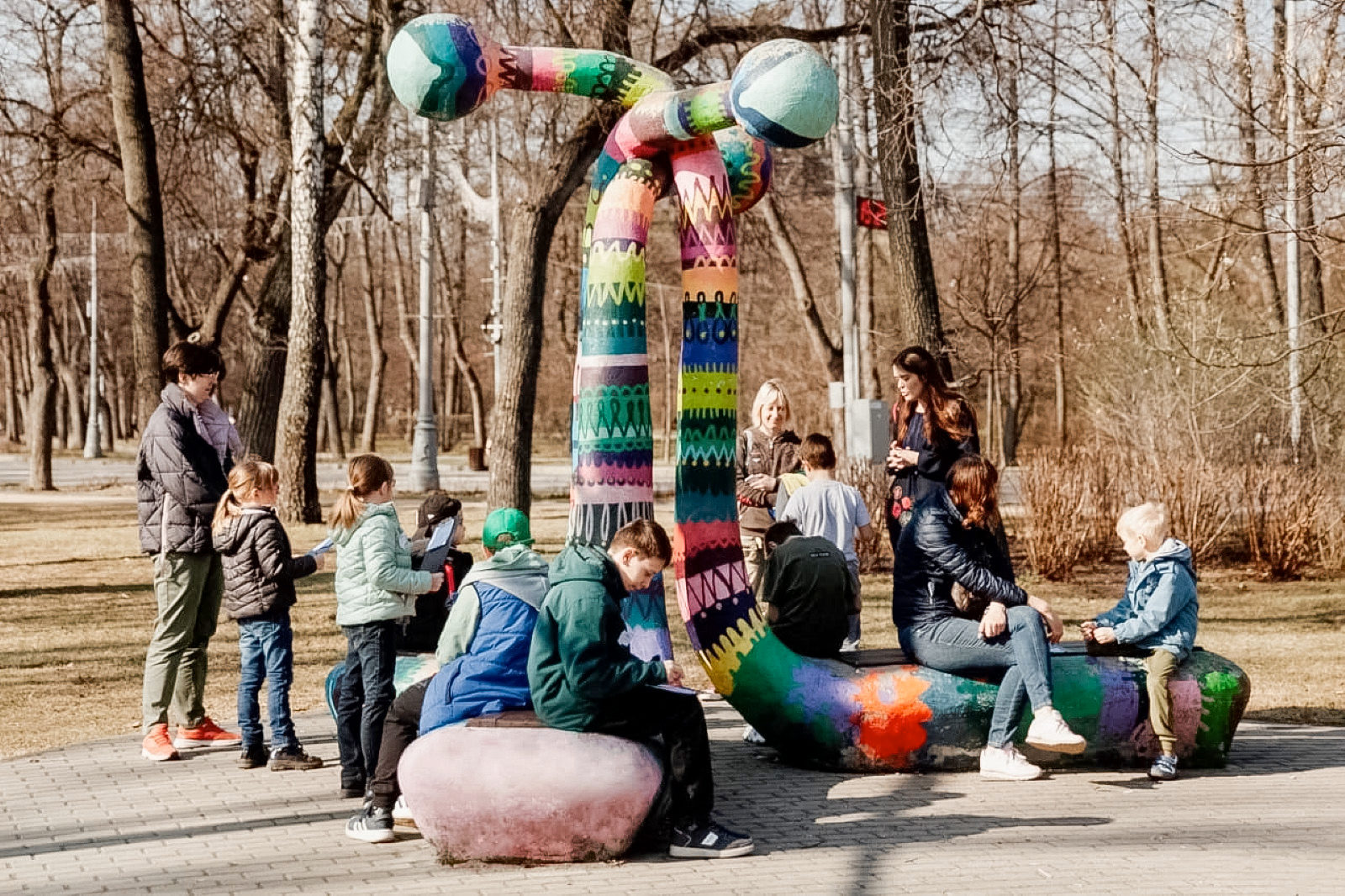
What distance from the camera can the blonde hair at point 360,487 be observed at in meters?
6.52

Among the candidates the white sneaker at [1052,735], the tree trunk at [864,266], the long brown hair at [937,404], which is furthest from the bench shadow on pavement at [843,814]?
the tree trunk at [864,266]

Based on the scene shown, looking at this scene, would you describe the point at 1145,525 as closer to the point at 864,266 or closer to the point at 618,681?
the point at 618,681

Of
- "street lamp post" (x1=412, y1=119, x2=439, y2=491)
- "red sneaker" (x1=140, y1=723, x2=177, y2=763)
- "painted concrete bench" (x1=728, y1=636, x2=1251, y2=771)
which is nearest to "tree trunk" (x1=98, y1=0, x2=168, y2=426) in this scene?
"street lamp post" (x1=412, y1=119, x2=439, y2=491)

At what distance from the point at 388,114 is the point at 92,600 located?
9.90 meters

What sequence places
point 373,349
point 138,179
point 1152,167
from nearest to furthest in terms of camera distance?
point 138,179 → point 1152,167 → point 373,349


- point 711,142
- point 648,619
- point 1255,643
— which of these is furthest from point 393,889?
point 1255,643

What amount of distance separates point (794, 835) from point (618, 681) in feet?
3.39

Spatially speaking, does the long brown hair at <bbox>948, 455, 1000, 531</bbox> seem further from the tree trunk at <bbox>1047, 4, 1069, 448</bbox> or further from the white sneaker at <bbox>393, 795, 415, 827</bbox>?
the tree trunk at <bbox>1047, 4, 1069, 448</bbox>

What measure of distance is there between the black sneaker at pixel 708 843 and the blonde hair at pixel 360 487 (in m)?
1.93

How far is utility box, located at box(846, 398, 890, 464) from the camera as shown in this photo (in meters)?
16.1

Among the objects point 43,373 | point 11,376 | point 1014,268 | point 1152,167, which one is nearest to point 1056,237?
point 1014,268

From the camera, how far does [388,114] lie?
859 inches

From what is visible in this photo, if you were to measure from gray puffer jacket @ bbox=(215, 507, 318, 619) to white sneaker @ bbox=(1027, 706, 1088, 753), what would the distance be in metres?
3.34

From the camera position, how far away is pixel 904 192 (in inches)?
576
